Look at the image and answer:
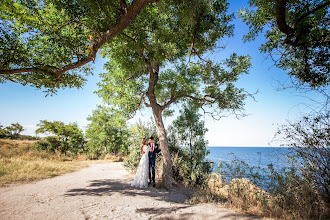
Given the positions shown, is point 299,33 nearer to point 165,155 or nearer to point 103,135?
point 165,155

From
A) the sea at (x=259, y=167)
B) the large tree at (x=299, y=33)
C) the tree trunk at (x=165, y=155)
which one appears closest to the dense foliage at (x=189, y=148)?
the tree trunk at (x=165, y=155)

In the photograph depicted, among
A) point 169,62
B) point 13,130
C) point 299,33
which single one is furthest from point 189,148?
point 13,130

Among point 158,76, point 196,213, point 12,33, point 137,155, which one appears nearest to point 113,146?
point 137,155

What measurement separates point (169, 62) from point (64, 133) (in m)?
18.8

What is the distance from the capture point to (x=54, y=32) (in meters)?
5.14

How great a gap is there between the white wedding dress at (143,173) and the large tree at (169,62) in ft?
2.73

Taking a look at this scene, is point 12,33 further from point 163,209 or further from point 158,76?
point 163,209

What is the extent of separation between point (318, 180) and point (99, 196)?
6.02 metres

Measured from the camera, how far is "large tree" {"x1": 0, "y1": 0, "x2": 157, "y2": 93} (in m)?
4.20

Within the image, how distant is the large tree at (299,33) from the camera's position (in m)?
3.82

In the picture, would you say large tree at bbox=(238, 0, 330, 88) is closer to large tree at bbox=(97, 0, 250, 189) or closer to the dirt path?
large tree at bbox=(97, 0, 250, 189)

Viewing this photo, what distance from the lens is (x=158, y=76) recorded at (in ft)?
27.5

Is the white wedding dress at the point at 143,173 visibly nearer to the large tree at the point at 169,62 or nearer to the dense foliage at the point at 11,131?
the large tree at the point at 169,62

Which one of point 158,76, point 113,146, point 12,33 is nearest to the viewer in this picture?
point 12,33
